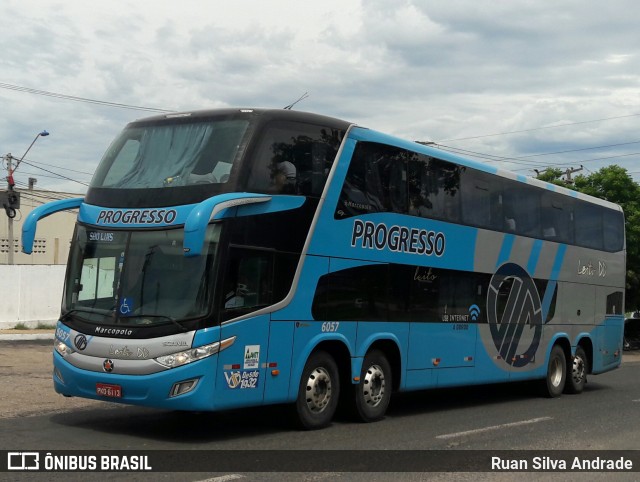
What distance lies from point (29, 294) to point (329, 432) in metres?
22.4

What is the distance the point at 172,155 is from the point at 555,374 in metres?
10.3

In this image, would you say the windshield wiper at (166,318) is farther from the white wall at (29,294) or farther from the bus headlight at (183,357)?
the white wall at (29,294)

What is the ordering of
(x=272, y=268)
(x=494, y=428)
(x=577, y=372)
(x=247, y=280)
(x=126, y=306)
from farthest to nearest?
(x=577, y=372)
(x=494, y=428)
(x=272, y=268)
(x=247, y=280)
(x=126, y=306)

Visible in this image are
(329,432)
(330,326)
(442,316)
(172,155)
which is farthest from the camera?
(442,316)

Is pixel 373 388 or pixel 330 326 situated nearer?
pixel 330 326

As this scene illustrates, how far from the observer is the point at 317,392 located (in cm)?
1112

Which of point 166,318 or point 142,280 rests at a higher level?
point 142,280

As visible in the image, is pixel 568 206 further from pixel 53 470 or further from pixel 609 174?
pixel 609 174

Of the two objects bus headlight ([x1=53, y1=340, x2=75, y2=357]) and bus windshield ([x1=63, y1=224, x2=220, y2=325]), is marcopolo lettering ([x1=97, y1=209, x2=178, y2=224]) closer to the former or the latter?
bus windshield ([x1=63, y1=224, x2=220, y2=325])

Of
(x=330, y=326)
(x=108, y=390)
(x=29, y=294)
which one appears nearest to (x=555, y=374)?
(x=330, y=326)

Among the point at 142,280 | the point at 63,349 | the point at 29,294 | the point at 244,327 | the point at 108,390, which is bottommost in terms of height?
the point at 108,390

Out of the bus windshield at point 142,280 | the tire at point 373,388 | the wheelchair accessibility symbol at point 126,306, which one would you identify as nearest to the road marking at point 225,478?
the bus windshield at point 142,280

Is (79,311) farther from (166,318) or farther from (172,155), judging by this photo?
(172,155)

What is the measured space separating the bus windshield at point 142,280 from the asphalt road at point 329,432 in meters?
1.42
